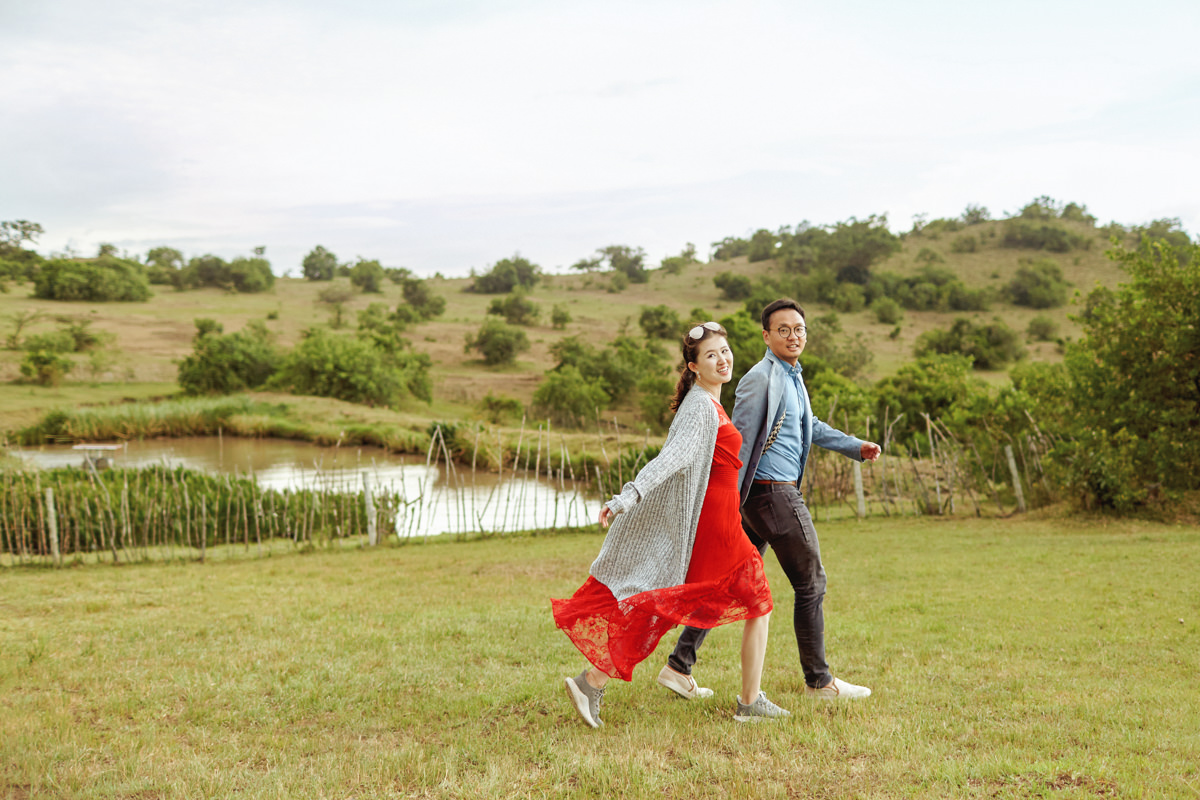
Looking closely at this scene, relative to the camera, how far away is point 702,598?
134 inches

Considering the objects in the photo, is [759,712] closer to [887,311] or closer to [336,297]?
[887,311]

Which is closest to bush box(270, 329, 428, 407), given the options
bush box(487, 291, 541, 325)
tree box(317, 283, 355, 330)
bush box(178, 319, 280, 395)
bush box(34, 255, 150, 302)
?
bush box(178, 319, 280, 395)

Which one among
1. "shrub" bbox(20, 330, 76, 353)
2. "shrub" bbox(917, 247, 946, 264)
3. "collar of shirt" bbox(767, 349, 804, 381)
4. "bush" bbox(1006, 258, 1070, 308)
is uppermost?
"shrub" bbox(917, 247, 946, 264)

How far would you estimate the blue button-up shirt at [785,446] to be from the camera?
3668 mm

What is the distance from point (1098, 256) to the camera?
59.7m

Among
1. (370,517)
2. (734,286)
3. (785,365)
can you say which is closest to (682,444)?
(785,365)

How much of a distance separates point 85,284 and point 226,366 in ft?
73.6

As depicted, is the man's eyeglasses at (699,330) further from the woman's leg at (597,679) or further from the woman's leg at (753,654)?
the woman's leg at (597,679)

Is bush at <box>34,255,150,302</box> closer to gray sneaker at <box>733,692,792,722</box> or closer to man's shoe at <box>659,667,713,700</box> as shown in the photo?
man's shoe at <box>659,667,713,700</box>

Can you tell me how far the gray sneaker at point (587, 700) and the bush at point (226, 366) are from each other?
116 feet

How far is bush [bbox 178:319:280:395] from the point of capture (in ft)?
116

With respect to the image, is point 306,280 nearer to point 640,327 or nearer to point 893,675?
Result: point 640,327

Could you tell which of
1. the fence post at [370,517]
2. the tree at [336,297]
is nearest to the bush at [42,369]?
the tree at [336,297]

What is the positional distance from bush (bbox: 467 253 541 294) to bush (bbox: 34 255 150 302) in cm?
2509
